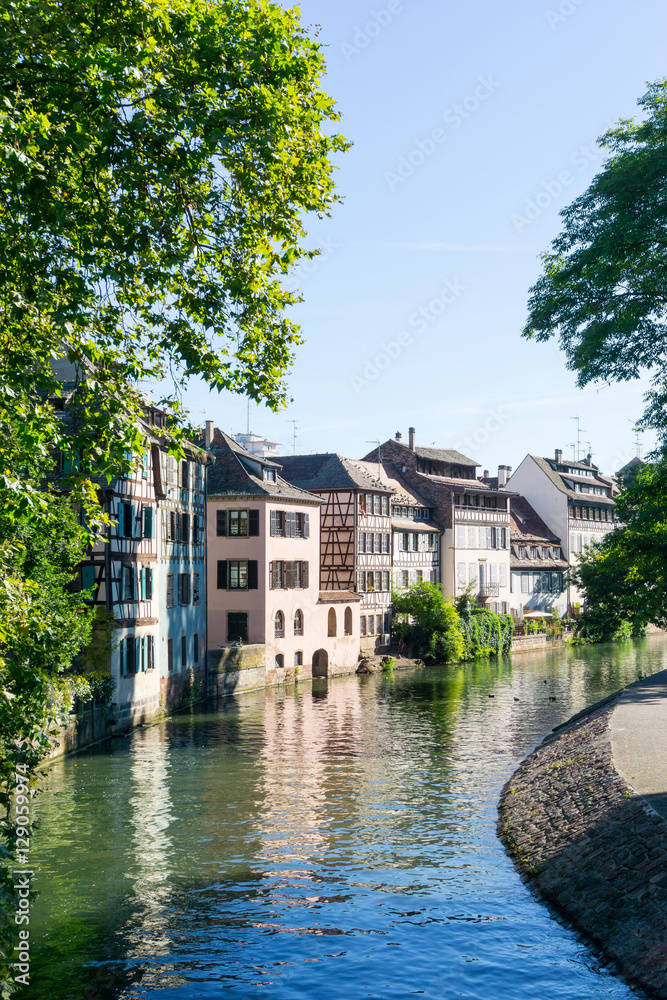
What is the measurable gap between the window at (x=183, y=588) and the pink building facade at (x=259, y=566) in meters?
6.26

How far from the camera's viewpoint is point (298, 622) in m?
52.1

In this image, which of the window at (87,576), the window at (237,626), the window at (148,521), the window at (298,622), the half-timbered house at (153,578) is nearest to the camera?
the window at (87,576)

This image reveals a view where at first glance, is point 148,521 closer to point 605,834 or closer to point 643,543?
point 643,543

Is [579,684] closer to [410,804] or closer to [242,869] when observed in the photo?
[410,804]

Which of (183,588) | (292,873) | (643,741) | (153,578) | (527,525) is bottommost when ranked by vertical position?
(292,873)

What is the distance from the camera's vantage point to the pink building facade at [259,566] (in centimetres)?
4947

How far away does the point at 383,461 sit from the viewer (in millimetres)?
73875

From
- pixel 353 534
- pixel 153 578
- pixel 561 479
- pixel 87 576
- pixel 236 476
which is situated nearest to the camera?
pixel 87 576

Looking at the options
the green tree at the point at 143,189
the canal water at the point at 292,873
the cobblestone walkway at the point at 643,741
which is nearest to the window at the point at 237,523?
the canal water at the point at 292,873

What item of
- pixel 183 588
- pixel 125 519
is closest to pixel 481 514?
pixel 183 588

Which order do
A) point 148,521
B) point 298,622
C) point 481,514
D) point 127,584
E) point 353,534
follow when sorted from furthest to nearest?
point 481,514
point 353,534
point 298,622
point 148,521
point 127,584

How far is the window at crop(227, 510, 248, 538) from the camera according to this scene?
163 feet

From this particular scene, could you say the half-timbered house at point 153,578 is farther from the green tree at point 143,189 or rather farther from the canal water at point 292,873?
the green tree at point 143,189

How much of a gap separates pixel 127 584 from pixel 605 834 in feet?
70.4
